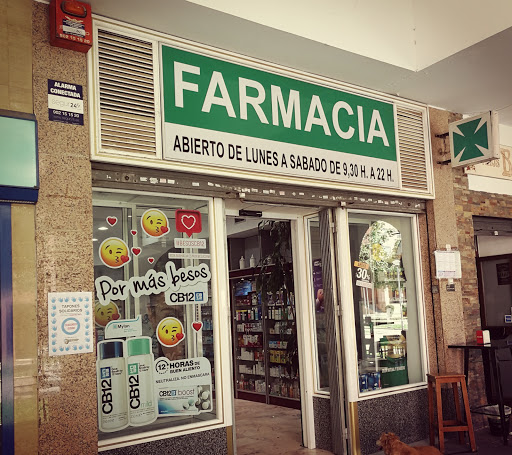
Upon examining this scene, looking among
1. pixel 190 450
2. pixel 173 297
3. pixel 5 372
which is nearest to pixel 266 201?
pixel 173 297

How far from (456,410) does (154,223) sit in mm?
3915

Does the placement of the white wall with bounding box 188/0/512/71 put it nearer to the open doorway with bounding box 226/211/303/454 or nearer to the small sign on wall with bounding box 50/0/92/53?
the small sign on wall with bounding box 50/0/92/53

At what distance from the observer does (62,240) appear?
3836 mm

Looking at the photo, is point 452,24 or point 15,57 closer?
point 15,57

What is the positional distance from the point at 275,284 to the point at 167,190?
3.27 meters

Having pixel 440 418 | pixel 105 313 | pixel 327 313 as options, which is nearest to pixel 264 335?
pixel 327 313

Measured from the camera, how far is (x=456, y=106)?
6.76 m

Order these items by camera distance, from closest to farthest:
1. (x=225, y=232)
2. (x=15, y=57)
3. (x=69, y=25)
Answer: (x=15, y=57) → (x=69, y=25) → (x=225, y=232)

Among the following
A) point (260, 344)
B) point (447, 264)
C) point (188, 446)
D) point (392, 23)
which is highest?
point (392, 23)

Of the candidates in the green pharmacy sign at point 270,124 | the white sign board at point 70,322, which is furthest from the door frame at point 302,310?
the white sign board at point 70,322

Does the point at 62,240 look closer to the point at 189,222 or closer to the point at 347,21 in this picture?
the point at 189,222

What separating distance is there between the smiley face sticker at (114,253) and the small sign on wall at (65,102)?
0.92 m

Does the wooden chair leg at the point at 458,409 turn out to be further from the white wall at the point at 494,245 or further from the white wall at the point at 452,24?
the white wall at the point at 452,24

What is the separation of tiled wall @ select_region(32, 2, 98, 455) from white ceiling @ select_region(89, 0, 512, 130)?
0.60 m
